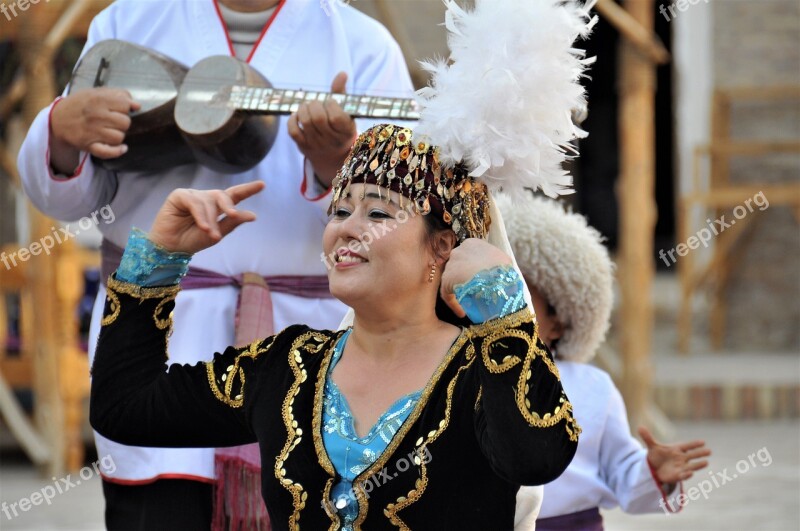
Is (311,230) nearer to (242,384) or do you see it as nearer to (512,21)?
(242,384)

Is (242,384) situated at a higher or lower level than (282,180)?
lower

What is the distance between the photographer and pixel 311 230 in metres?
2.86

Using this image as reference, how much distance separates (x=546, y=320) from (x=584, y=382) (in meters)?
0.18

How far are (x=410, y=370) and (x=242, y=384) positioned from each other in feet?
1.02

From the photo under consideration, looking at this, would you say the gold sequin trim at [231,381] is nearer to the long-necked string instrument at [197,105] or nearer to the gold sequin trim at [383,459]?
the gold sequin trim at [383,459]

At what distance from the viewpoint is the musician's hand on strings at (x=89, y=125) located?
2791 mm

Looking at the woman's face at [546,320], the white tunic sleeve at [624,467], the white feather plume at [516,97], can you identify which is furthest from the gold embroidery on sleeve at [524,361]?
the woman's face at [546,320]

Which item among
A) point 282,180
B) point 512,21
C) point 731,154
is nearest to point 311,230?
point 282,180

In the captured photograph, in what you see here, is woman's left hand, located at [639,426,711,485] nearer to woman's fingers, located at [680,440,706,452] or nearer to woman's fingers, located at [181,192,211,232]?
woman's fingers, located at [680,440,706,452]

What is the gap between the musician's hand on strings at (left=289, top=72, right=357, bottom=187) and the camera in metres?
2.64

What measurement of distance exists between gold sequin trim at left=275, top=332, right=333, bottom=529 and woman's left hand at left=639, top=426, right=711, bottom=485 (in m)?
0.98

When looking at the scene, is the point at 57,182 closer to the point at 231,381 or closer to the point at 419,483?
the point at 231,381

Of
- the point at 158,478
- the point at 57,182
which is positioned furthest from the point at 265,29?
the point at 158,478

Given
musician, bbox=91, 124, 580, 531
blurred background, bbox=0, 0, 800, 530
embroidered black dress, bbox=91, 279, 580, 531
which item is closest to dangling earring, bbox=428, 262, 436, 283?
musician, bbox=91, 124, 580, 531
